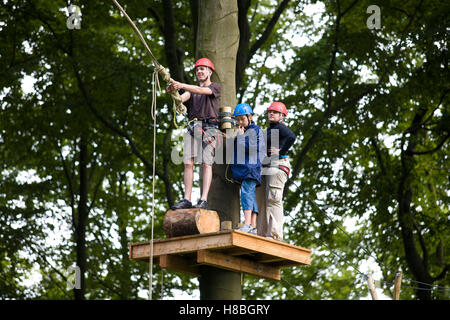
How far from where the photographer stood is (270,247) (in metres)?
7.15

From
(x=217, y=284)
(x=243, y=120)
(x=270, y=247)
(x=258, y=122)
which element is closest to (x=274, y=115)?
(x=243, y=120)

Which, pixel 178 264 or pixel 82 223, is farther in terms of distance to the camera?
pixel 82 223

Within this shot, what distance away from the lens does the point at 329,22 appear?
16062mm

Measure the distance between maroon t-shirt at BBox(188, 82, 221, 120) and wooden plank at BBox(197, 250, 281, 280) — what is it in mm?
1504

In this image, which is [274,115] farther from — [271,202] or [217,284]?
[217,284]

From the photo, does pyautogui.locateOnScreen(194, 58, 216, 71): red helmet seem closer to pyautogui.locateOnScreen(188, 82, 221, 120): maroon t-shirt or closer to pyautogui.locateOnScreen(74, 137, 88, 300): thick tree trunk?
pyautogui.locateOnScreen(188, 82, 221, 120): maroon t-shirt

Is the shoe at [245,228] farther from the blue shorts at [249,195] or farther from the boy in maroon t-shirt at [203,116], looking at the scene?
the boy in maroon t-shirt at [203,116]

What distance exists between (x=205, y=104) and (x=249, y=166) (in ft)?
2.66

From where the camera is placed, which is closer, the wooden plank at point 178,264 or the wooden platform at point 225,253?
the wooden platform at point 225,253

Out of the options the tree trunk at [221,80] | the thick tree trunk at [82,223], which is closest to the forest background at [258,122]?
the thick tree trunk at [82,223]

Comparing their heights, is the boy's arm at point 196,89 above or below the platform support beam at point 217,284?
above

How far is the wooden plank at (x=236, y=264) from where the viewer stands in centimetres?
694

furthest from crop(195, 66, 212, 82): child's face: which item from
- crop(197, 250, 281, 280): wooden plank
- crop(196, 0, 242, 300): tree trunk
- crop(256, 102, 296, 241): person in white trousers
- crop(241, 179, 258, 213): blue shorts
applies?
crop(197, 250, 281, 280): wooden plank

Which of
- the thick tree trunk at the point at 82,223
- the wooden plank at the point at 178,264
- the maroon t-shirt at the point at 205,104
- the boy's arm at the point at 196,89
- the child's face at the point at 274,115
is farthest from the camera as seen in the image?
the thick tree trunk at the point at 82,223
